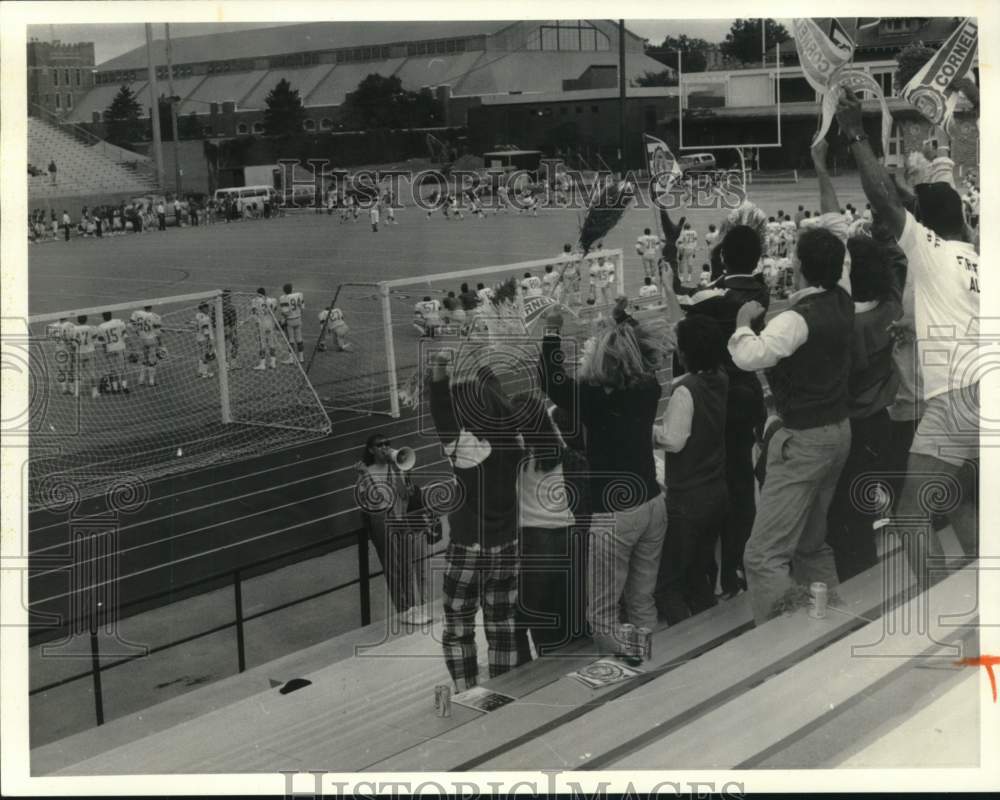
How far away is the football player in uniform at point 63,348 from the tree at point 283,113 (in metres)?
0.87

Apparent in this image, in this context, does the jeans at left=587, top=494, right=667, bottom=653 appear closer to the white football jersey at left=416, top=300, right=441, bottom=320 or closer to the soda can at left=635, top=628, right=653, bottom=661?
the soda can at left=635, top=628, right=653, bottom=661

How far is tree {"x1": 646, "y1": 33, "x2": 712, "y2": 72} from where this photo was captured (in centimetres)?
524

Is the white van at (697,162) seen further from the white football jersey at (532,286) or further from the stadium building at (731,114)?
the white football jersey at (532,286)

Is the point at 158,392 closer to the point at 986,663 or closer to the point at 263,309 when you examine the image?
the point at 263,309

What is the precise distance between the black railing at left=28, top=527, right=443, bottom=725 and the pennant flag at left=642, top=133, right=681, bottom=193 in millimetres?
1372

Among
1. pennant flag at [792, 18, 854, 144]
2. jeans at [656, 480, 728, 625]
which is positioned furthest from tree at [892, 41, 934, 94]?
jeans at [656, 480, 728, 625]

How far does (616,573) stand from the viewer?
5324 mm

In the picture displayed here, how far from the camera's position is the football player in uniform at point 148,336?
5.45 m

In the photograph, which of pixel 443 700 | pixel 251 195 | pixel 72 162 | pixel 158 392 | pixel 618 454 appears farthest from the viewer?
pixel 158 392

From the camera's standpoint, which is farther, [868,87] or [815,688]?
[868,87]

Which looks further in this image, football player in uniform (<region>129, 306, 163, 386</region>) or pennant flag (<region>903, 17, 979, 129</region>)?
football player in uniform (<region>129, 306, 163, 386</region>)

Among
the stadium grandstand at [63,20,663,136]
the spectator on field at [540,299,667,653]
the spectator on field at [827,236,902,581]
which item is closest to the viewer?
the stadium grandstand at [63,20,663,136]

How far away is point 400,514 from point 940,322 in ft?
5.97

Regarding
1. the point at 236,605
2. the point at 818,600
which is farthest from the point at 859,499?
the point at 236,605
